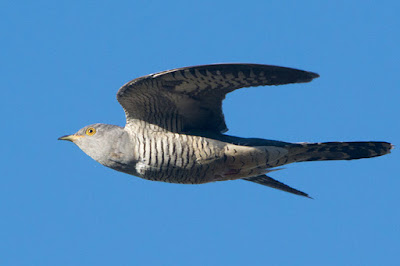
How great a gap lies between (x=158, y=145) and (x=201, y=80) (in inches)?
44.4

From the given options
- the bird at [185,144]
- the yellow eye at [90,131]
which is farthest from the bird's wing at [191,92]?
the yellow eye at [90,131]

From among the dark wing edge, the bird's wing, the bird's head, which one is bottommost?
the dark wing edge

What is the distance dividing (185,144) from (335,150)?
6.62ft

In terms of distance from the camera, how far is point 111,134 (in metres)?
8.93

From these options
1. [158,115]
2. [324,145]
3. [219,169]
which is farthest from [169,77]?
[324,145]

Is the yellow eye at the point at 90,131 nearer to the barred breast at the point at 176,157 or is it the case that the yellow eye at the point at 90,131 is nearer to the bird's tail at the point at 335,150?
the barred breast at the point at 176,157

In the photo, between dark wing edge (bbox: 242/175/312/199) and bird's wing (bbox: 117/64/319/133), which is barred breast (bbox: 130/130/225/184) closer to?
bird's wing (bbox: 117/64/319/133)

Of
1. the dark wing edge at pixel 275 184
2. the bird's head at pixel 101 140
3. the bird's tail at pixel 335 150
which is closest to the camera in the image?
the bird's head at pixel 101 140

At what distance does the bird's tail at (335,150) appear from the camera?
895 centimetres

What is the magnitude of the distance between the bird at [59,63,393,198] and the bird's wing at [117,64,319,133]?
1cm

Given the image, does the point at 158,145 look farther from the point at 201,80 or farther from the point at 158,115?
the point at 201,80

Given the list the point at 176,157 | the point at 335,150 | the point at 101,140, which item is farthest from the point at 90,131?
the point at 335,150

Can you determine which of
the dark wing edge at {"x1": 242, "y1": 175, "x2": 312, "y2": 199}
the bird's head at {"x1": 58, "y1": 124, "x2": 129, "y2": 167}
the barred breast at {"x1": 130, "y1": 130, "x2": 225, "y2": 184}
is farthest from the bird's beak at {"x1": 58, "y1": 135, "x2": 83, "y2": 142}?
the dark wing edge at {"x1": 242, "y1": 175, "x2": 312, "y2": 199}

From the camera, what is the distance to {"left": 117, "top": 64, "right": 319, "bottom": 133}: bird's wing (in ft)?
25.0
